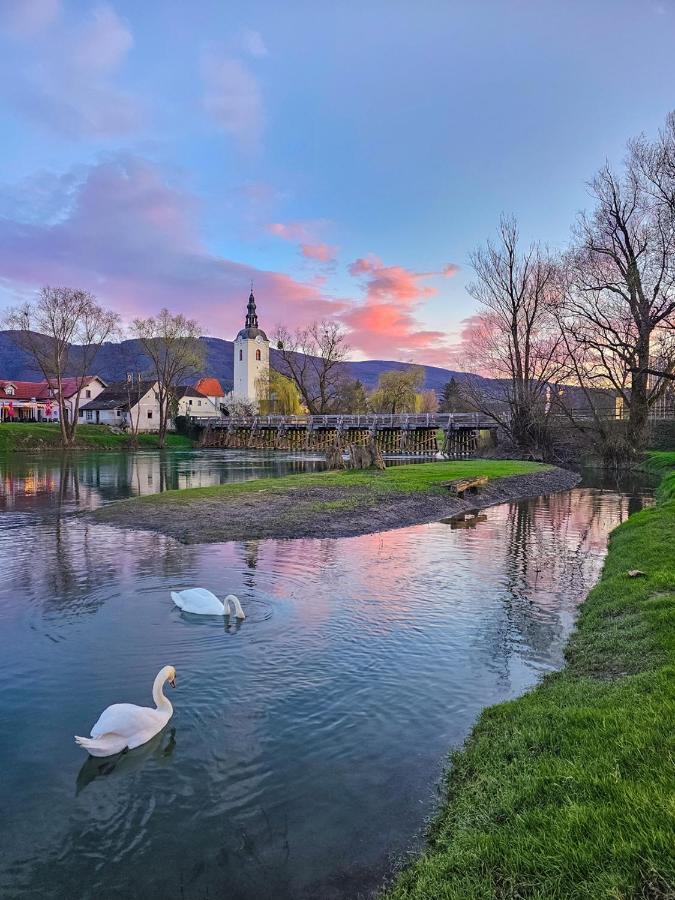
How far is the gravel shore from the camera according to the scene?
1692 centimetres

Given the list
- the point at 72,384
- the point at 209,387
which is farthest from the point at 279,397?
the point at 209,387

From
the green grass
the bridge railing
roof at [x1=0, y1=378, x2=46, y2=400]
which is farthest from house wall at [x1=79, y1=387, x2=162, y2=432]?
the green grass

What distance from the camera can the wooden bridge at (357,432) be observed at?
201 feet

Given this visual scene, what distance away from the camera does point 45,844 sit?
4516mm

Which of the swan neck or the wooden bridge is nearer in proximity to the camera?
the swan neck

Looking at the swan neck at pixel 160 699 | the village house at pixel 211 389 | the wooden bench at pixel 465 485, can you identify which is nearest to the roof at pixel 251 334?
the village house at pixel 211 389

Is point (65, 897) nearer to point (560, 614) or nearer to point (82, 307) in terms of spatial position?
point (560, 614)

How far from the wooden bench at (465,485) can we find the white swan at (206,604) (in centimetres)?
1660

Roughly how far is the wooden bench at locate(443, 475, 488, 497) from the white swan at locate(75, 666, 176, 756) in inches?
784

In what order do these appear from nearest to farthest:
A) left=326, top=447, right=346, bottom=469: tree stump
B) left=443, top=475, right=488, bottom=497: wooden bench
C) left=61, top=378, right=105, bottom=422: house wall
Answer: left=443, top=475, right=488, bottom=497: wooden bench < left=326, top=447, right=346, bottom=469: tree stump < left=61, top=378, right=105, bottom=422: house wall

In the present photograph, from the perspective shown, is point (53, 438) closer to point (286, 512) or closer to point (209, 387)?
point (286, 512)

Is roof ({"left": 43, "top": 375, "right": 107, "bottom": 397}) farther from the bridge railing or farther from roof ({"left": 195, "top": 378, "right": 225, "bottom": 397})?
roof ({"left": 195, "top": 378, "right": 225, "bottom": 397})

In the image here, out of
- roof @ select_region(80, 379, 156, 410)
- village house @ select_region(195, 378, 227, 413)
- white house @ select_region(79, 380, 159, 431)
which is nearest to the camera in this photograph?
white house @ select_region(79, 380, 159, 431)

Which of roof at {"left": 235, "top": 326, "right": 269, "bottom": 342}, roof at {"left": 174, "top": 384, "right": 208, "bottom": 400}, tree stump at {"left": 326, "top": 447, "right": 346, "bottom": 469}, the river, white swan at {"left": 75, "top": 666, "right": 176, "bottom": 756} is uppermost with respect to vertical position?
roof at {"left": 235, "top": 326, "right": 269, "bottom": 342}
